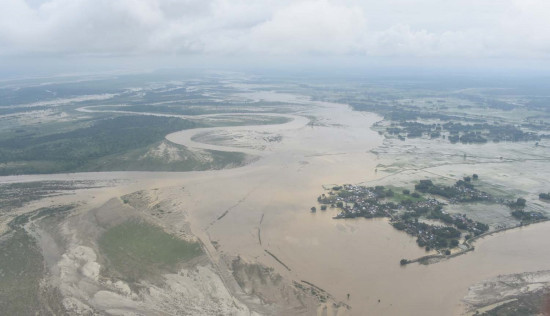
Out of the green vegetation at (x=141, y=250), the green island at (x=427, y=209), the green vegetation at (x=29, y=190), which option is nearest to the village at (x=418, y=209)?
the green island at (x=427, y=209)

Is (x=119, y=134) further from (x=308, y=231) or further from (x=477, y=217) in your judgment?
(x=477, y=217)

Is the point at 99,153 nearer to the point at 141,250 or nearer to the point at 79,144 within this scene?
the point at 79,144

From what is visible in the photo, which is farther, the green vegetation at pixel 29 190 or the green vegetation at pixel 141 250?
the green vegetation at pixel 29 190

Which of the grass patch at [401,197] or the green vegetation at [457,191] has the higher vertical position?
the green vegetation at [457,191]

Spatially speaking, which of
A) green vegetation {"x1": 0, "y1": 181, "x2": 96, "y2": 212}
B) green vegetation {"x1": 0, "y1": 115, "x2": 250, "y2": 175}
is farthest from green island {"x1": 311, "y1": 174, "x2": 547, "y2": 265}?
green vegetation {"x1": 0, "y1": 181, "x2": 96, "y2": 212}

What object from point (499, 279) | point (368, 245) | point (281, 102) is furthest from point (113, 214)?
point (281, 102)

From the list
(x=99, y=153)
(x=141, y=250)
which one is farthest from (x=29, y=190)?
(x=141, y=250)

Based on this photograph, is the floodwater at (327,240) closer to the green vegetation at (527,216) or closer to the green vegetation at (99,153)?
the green vegetation at (527,216)
